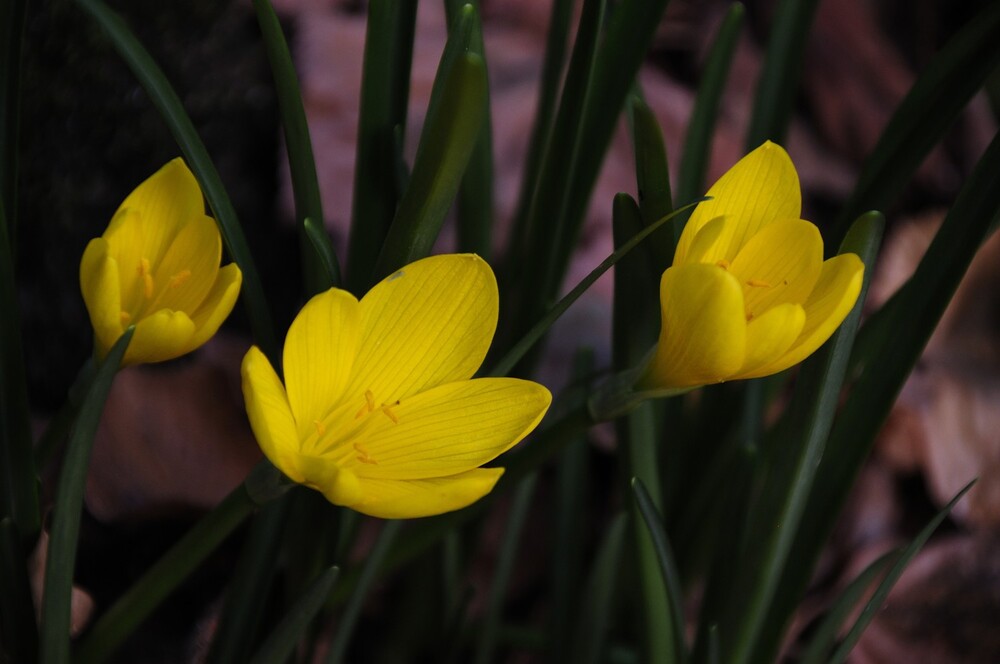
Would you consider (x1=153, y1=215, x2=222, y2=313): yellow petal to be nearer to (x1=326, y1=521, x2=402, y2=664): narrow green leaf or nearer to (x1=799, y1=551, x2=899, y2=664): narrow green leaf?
(x1=326, y1=521, x2=402, y2=664): narrow green leaf

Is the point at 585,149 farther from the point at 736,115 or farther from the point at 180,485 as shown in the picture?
the point at 736,115

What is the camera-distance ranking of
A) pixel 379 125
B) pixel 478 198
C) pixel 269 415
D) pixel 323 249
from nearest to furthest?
pixel 269 415 < pixel 323 249 < pixel 379 125 < pixel 478 198

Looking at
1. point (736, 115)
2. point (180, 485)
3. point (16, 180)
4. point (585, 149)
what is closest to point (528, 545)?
point (180, 485)

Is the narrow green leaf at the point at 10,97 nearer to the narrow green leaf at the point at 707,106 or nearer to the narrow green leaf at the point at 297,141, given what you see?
the narrow green leaf at the point at 297,141

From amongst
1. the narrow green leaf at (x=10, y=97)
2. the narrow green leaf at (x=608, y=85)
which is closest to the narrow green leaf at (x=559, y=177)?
the narrow green leaf at (x=608, y=85)

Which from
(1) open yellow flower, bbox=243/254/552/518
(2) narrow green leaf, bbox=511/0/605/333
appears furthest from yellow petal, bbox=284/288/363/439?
(2) narrow green leaf, bbox=511/0/605/333

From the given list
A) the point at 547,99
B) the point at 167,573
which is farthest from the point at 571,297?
the point at 547,99

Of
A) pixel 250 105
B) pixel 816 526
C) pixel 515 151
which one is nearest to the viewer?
pixel 816 526

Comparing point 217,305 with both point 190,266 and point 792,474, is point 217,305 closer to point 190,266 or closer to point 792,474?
point 190,266
